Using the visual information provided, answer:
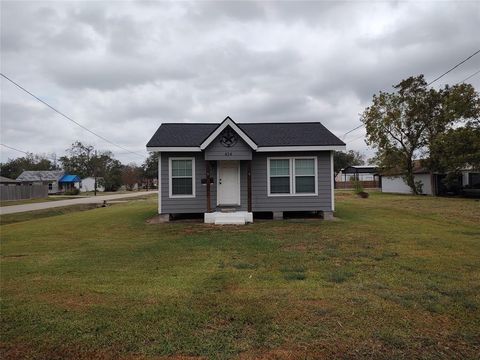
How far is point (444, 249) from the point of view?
8.56m

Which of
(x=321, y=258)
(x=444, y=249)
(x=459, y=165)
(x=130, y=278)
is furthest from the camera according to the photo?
(x=459, y=165)

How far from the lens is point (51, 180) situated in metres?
72.0

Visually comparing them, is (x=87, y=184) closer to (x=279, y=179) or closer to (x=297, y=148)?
(x=279, y=179)

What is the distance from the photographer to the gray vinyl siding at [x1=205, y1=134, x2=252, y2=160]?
14.0 m

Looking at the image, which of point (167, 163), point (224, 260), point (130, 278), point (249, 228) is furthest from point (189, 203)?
point (130, 278)

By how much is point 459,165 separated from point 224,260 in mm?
27357

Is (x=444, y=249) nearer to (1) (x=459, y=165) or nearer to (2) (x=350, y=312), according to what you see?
(2) (x=350, y=312)

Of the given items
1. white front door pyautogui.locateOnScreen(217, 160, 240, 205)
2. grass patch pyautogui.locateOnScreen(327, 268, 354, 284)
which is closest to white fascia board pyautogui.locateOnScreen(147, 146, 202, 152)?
white front door pyautogui.locateOnScreen(217, 160, 240, 205)

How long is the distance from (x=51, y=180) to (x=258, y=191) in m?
67.9

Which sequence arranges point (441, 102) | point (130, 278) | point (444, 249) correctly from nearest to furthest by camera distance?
point (130, 278) < point (444, 249) < point (441, 102)

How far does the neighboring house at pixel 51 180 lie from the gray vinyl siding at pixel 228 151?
6574 cm

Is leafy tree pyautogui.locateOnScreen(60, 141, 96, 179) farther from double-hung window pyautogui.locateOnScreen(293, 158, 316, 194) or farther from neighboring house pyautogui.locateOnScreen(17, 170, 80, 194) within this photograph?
double-hung window pyautogui.locateOnScreen(293, 158, 316, 194)

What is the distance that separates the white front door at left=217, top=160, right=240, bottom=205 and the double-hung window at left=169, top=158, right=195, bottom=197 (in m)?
1.06

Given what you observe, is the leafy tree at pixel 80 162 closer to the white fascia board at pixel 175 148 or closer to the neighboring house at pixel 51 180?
the neighboring house at pixel 51 180
